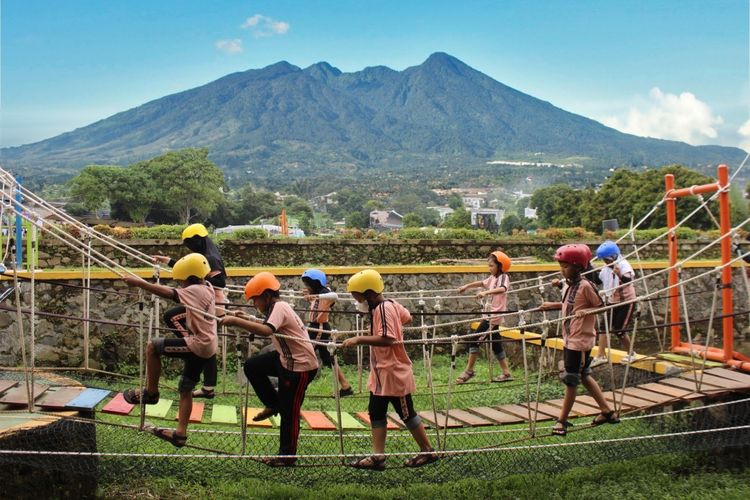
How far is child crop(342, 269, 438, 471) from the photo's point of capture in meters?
4.88

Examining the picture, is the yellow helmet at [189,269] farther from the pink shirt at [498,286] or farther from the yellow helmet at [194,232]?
the pink shirt at [498,286]

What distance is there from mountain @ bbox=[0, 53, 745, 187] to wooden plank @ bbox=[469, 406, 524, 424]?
111 m

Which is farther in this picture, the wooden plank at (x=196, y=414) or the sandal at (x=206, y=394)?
the sandal at (x=206, y=394)

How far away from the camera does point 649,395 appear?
6.20 meters

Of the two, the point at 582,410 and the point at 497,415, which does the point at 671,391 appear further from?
the point at 497,415

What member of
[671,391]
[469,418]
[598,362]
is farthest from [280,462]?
[598,362]

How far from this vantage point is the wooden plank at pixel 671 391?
20.2ft

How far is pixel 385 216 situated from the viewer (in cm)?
5959

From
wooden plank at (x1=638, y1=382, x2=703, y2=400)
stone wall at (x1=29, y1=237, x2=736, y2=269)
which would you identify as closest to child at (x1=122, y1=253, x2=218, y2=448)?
wooden plank at (x1=638, y1=382, x2=703, y2=400)

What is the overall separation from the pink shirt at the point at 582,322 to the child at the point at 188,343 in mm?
2382

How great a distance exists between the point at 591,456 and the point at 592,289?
130 cm

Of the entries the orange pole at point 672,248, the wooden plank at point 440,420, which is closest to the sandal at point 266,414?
the wooden plank at point 440,420

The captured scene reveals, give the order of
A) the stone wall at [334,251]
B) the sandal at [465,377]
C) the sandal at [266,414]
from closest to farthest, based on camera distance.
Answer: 1. the sandal at [266,414]
2. the sandal at [465,377]
3. the stone wall at [334,251]

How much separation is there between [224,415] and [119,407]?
2.51 ft
